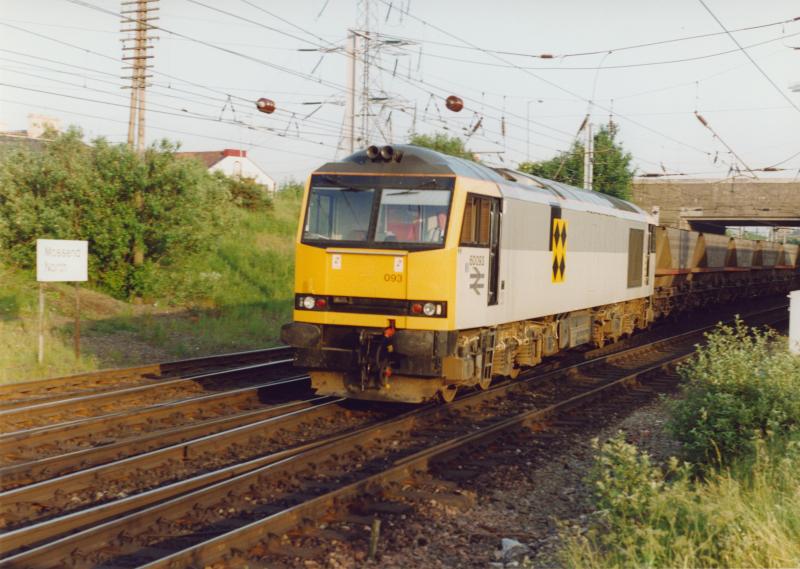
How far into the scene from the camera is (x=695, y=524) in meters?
5.71

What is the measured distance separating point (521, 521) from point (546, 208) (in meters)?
7.28

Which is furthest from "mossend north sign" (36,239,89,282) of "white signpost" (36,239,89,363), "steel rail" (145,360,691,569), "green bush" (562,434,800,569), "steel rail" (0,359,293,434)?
"green bush" (562,434,800,569)

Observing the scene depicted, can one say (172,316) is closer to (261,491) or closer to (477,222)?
(477,222)

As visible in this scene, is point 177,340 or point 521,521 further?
point 177,340

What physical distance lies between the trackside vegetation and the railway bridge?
131 ft

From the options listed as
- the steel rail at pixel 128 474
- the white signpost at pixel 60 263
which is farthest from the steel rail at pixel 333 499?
the white signpost at pixel 60 263

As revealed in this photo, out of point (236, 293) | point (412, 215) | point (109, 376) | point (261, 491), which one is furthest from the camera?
point (236, 293)

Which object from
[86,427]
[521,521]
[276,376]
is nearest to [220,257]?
[276,376]

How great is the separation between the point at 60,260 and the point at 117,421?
5.56 m

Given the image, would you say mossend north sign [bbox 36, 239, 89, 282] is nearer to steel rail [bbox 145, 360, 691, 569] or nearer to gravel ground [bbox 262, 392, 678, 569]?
steel rail [bbox 145, 360, 691, 569]

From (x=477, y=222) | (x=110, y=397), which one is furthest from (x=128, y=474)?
(x=477, y=222)

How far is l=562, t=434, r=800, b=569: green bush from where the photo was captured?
A: 17.3 ft

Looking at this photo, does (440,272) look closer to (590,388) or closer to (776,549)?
(590,388)

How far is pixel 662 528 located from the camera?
6.03 m
